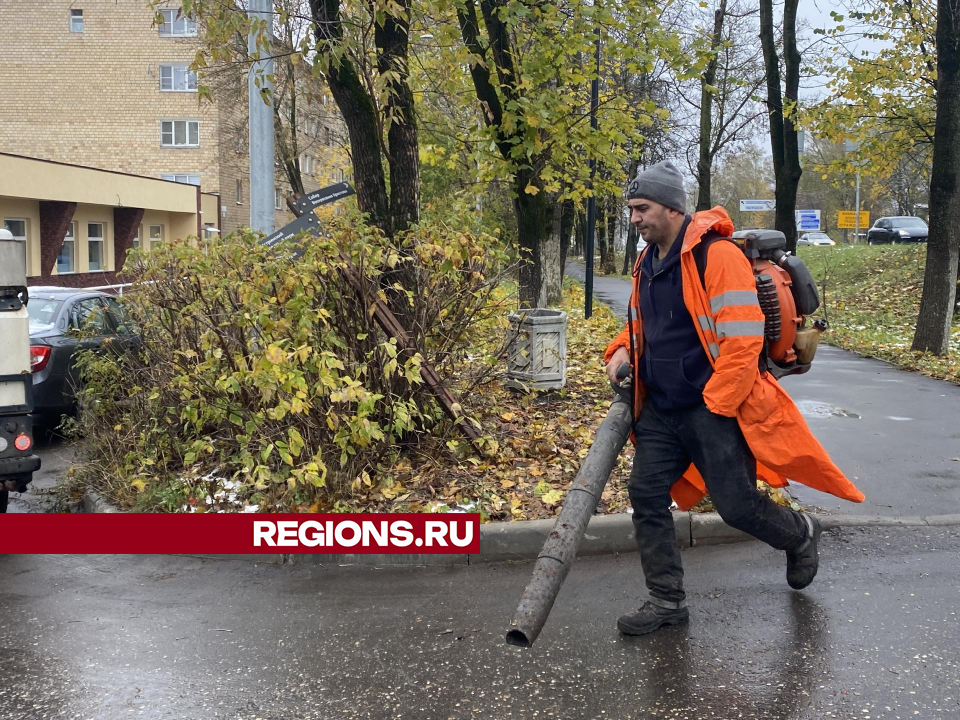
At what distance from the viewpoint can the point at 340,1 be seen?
8.54 meters

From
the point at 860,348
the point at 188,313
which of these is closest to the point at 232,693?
the point at 188,313

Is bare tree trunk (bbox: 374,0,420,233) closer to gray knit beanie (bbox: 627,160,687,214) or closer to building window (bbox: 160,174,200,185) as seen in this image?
gray knit beanie (bbox: 627,160,687,214)

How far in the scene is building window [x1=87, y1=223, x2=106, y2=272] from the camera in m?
36.8

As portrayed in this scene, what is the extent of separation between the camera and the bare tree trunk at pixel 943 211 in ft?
45.4

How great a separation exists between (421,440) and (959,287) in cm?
1642

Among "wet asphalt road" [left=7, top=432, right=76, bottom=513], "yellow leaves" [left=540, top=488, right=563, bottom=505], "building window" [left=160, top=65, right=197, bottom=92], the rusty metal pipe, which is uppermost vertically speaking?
"building window" [left=160, top=65, right=197, bottom=92]

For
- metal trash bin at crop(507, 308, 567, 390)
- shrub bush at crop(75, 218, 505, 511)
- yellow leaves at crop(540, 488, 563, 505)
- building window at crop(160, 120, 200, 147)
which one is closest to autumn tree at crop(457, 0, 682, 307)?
metal trash bin at crop(507, 308, 567, 390)

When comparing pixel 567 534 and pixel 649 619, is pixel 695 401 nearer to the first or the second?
pixel 567 534

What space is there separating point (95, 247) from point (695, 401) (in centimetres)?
3698

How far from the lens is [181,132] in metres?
47.4

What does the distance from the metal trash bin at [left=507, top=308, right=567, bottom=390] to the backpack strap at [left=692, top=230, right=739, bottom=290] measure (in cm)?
405

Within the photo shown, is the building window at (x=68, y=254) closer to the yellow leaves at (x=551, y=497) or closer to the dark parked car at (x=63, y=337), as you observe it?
the dark parked car at (x=63, y=337)

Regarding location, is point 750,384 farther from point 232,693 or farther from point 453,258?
point 453,258

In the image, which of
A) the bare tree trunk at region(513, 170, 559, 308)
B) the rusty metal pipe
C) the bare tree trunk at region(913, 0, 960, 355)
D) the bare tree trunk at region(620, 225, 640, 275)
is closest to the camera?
the rusty metal pipe
